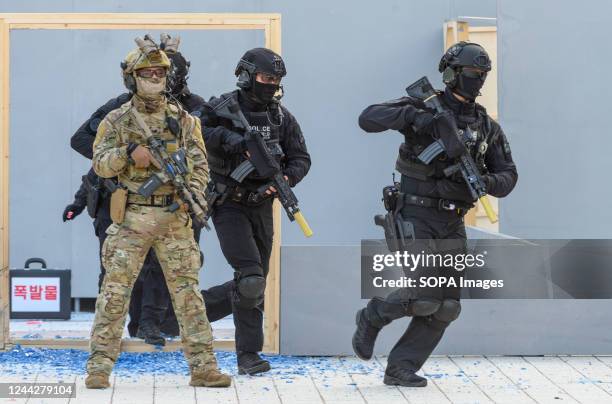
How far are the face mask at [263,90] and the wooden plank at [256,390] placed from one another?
1.51 meters

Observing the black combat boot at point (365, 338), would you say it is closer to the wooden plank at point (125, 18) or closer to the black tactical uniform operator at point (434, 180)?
the black tactical uniform operator at point (434, 180)

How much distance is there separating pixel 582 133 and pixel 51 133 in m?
3.90

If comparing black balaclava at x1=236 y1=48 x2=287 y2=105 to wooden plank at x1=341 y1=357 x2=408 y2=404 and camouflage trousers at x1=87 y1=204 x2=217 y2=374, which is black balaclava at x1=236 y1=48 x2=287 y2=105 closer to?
camouflage trousers at x1=87 y1=204 x2=217 y2=374

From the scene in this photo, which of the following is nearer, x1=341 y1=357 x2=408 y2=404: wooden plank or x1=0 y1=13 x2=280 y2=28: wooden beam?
x1=341 y1=357 x2=408 y2=404: wooden plank

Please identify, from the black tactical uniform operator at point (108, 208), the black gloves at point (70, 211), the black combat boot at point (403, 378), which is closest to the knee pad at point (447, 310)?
the black combat boot at point (403, 378)

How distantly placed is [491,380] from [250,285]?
141cm

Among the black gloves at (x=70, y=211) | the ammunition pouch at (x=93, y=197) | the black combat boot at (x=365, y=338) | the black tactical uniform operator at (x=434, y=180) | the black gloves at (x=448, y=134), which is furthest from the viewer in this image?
the black gloves at (x=70, y=211)

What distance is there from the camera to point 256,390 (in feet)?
→ 22.6

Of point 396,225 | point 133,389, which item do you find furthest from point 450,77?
point 133,389

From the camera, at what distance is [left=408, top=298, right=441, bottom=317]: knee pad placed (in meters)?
6.89

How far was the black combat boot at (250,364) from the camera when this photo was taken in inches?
288

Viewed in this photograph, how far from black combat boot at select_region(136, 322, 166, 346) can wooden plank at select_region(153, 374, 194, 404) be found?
28.0 inches

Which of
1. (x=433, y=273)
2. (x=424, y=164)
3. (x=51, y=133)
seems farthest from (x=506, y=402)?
(x=51, y=133)

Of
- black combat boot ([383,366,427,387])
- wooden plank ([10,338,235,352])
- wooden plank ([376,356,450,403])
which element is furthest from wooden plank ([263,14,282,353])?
wooden plank ([376,356,450,403])
